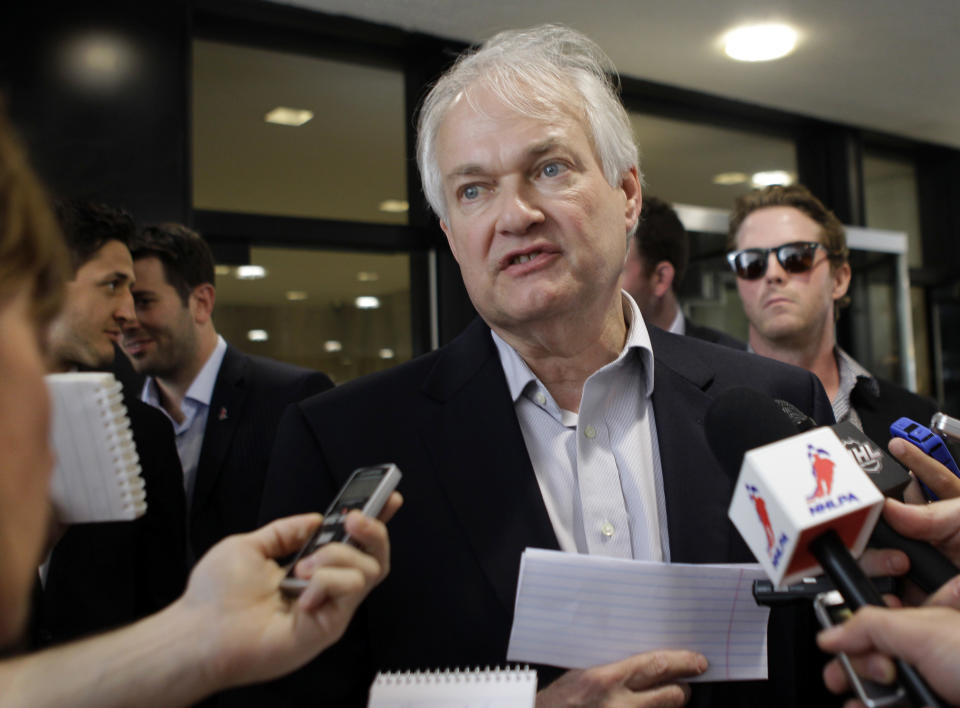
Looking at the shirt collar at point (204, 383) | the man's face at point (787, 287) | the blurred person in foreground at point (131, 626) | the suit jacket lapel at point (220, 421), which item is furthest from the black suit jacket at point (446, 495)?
the shirt collar at point (204, 383)

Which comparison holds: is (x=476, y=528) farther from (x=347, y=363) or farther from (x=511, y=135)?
(x=347, y=363)

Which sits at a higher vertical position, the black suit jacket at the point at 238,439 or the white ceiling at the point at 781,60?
the white ceiling at the point at 781,60

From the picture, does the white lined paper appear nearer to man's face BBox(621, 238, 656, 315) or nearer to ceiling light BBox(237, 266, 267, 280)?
man's face BBox(621, 238, 656, 315)

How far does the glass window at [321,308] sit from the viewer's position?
12.2ft

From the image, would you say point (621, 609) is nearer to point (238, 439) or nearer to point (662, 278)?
point (238, 439)

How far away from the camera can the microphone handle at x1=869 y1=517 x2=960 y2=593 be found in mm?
961

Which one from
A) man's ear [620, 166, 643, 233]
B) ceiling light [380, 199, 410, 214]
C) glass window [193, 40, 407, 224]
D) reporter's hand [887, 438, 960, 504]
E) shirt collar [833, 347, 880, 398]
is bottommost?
reporter's hand [887, 438, 960, 504]

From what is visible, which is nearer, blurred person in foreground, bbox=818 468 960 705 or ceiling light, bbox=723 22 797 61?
blurred person in foreground, bbox=818 468 960 705

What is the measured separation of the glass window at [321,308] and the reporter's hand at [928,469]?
2.92 m

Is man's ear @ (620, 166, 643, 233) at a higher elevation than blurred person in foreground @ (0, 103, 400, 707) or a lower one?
higher

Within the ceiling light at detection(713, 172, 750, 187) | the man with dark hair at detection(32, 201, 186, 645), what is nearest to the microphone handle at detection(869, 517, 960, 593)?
the man with dark hair at detection(32, 201, 186, 645)

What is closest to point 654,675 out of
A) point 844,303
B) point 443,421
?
point 443,421

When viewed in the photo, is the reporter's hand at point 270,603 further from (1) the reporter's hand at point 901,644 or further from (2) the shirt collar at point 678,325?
(2) the shirt collar at point 678,325

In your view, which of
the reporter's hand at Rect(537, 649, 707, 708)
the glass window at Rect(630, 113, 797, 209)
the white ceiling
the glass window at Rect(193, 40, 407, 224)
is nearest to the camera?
the reporter's hand at Rect(537, 649, 707, 708)
